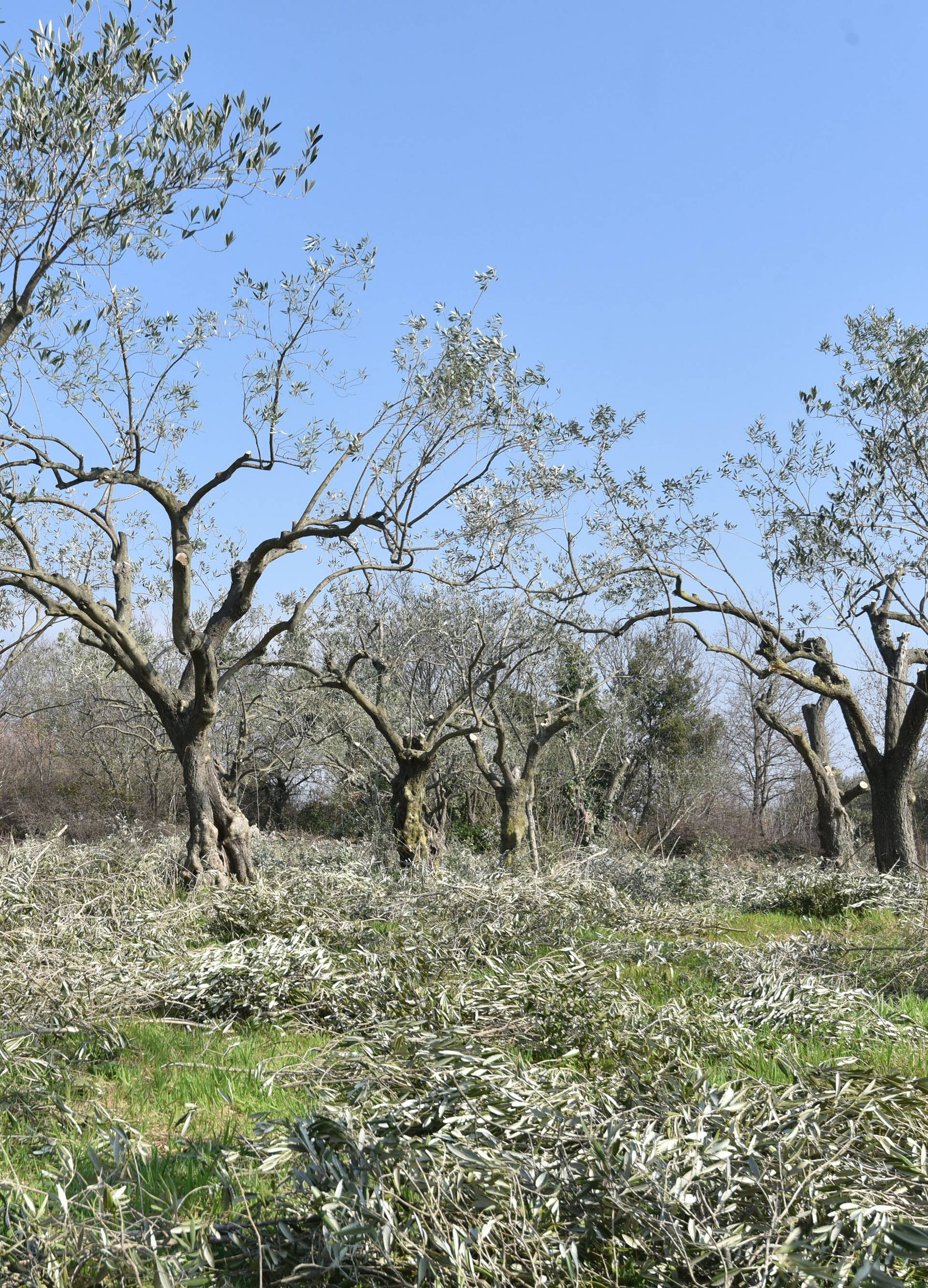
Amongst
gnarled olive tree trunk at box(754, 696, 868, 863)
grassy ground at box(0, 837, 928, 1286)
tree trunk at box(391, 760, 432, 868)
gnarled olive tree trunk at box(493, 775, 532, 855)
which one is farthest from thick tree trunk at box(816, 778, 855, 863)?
tree trunk at box(391, 760, 432, 868)

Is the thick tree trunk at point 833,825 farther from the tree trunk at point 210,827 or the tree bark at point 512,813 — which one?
the tree trunk at point 210,827

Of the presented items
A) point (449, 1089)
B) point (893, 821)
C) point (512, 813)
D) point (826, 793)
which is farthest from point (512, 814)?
point (449, 1089)

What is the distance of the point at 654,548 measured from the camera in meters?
13.4

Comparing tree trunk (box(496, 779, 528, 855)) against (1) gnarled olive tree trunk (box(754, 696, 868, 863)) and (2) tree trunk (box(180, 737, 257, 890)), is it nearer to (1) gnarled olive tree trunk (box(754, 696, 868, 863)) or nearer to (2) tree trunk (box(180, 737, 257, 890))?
(1) gnarled olive tree trunk (box(754, 696, 868, 863))

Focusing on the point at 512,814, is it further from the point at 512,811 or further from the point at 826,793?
the point at 826,793

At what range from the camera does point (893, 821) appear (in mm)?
13086

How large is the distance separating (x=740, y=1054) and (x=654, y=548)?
9.29 m

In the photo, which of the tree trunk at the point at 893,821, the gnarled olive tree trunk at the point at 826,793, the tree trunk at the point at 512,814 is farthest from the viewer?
the tree trunk at the point at 512,814

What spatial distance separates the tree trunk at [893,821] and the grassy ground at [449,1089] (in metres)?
3.74

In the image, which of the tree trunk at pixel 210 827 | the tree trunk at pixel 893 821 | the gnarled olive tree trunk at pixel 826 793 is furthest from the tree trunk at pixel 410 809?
the tree trunk at pixel 893 821

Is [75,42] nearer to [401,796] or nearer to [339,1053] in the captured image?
[339,1053]

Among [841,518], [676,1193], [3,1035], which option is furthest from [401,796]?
[676,1193]

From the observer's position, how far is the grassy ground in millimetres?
2520

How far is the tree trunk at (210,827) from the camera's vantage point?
1087cm
